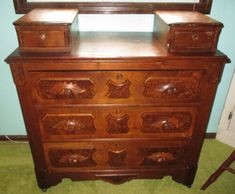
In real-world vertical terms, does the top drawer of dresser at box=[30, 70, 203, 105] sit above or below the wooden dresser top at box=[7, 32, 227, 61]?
below

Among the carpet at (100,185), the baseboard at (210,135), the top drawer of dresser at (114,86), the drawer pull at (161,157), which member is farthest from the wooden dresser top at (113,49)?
the baseboard at (210,135)

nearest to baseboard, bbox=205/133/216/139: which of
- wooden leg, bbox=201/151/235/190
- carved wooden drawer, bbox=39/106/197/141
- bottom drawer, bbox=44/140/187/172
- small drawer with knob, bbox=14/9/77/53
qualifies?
wooden leg, bbox=201/151/235/190

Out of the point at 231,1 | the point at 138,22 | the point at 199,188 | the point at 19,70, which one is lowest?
the point at 199,188

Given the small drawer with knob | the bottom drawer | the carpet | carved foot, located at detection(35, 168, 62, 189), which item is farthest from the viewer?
the carpet

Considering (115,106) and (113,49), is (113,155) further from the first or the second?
(113,49)

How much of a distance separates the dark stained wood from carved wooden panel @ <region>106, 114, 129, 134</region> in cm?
55

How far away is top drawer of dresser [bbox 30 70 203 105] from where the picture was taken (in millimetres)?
1365

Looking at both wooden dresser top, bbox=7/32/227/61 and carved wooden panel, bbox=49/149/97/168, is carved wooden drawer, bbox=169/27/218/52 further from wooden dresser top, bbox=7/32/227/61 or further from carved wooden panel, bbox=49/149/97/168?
carved wooden panel, bbox=49/149/97/168

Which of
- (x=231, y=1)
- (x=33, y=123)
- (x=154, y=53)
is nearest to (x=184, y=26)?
(x=154, y=53)

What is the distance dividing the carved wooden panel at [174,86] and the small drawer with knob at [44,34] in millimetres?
554

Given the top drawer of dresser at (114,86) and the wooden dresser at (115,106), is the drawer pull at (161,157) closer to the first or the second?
the wooden dresser at (115,106)

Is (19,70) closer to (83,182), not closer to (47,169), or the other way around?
(47,169)

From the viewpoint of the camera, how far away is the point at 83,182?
6.36 feet

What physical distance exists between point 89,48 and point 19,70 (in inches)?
17.1
